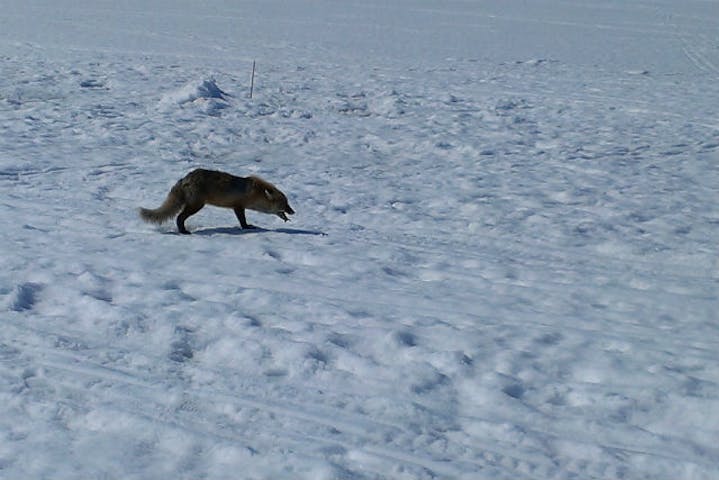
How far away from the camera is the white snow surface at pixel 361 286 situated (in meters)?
5.00

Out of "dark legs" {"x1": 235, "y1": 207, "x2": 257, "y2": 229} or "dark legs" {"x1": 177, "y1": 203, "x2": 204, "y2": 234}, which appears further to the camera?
"dark legs" {"x1": 235, "y1": 207, "x2": 257, "y2": 229}

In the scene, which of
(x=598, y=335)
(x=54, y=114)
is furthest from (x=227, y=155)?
(x=598, y=335)

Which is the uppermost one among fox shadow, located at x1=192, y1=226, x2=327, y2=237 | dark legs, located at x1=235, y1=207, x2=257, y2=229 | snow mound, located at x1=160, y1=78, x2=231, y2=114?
dark legs, located at x1=235, y1=207, x2=257, y2=229

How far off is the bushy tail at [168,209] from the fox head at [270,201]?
761 millimetres

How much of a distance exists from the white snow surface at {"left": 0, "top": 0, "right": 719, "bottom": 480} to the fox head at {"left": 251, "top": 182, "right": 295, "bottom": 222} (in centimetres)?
25

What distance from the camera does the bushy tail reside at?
9023mm

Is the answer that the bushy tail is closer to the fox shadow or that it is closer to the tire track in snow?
the fox shadow

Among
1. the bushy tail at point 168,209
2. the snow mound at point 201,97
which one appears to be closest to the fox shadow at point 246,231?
the bushy tail at point 168,209

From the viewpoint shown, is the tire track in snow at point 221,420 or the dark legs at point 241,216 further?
the dark legs at point 241,216

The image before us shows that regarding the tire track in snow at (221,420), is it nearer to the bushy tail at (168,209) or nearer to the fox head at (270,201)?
the bushy tail at (168,209)

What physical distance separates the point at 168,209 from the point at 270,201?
40.7 inches

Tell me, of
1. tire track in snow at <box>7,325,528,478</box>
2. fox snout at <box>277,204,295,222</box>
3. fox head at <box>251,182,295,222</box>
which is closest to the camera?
tire track in snow at <box>7,325,528,478</box>

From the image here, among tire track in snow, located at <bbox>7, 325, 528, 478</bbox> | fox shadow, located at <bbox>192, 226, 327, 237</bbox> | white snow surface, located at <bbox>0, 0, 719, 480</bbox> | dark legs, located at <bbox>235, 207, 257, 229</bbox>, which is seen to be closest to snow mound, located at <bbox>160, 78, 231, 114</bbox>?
white snow surface, located at <bbox>0, 0, 719, 480</bbox>

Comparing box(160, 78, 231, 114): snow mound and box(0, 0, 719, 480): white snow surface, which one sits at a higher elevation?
box(0, 0, 719, 480): white snow surface
